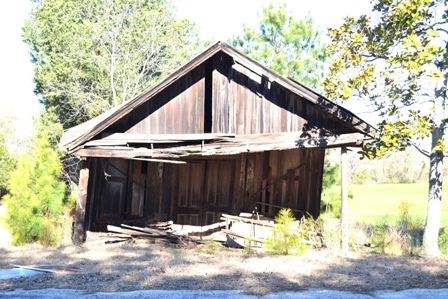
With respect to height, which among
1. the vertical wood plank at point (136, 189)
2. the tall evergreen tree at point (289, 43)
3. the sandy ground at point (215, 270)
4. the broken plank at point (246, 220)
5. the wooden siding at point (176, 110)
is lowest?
the sandy ground at point (215, 270)

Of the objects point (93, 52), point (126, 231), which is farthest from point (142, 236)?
point (93, 52)

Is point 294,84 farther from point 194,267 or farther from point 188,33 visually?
point 188,33

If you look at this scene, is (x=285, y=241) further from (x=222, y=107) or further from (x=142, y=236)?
(x=142, y=236)

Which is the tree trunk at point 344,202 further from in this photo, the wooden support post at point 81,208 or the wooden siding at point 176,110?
the wooden support post at point 81,208

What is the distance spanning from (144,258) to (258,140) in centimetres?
425

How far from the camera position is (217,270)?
9.65m

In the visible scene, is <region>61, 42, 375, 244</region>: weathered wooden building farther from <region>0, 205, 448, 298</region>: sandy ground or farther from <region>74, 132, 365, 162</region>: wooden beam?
<region>0, 205, 448, 298</region>: sandy ground

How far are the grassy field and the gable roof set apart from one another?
1556 centimetres

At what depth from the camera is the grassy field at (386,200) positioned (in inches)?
1178

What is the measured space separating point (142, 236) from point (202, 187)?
254cm

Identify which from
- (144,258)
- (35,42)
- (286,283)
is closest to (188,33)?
(35,42)

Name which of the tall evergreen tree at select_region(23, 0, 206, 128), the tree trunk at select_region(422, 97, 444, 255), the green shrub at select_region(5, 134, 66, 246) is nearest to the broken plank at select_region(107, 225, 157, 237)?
the green shrub at select_region(5, 134, 66, 246)

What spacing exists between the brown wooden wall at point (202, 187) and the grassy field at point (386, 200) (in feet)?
44.9

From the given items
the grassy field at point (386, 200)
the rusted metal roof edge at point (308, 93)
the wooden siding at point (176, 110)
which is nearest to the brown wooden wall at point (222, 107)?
the wooden siding at point (176, 110)
